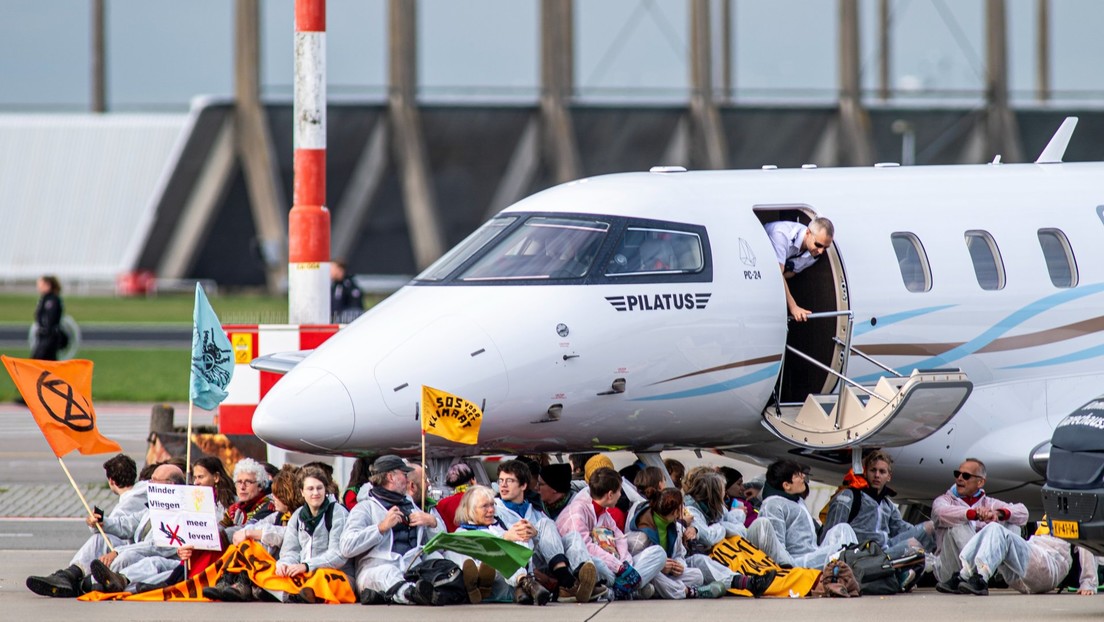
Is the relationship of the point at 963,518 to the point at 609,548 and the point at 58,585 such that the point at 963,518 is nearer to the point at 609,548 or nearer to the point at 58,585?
the point at 609,548

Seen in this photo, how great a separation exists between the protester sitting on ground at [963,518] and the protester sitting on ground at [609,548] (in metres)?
2.07

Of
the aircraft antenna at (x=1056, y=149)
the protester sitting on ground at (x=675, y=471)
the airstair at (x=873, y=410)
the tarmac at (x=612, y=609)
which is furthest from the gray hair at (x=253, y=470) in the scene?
the aircraft antenna at (x=1056, y=149)

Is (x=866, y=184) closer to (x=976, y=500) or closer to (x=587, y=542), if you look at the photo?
(x=976, y=500)

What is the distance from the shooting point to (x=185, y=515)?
35.6 ft

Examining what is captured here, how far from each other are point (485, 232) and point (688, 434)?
2.13m

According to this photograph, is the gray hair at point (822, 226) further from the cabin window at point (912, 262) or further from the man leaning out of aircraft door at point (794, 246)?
the cabin window at point (912, 262)

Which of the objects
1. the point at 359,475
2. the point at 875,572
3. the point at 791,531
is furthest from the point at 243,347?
the point at 875,572

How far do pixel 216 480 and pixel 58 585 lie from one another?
1.46m

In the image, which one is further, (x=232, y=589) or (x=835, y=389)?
(x=835, y=389)

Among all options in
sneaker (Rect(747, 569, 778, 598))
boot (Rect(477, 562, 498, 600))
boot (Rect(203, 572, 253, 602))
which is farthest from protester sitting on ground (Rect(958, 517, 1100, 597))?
boot (Rect(203, 572, 253, 602))

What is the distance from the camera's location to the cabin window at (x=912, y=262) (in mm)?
12688

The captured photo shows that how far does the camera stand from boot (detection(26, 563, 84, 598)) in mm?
10883

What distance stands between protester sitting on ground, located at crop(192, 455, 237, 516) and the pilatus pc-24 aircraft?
72 cm

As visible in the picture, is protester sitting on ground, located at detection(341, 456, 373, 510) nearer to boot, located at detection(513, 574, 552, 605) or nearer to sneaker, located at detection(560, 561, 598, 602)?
boot, located at detection(513, 574, 552, 605)
